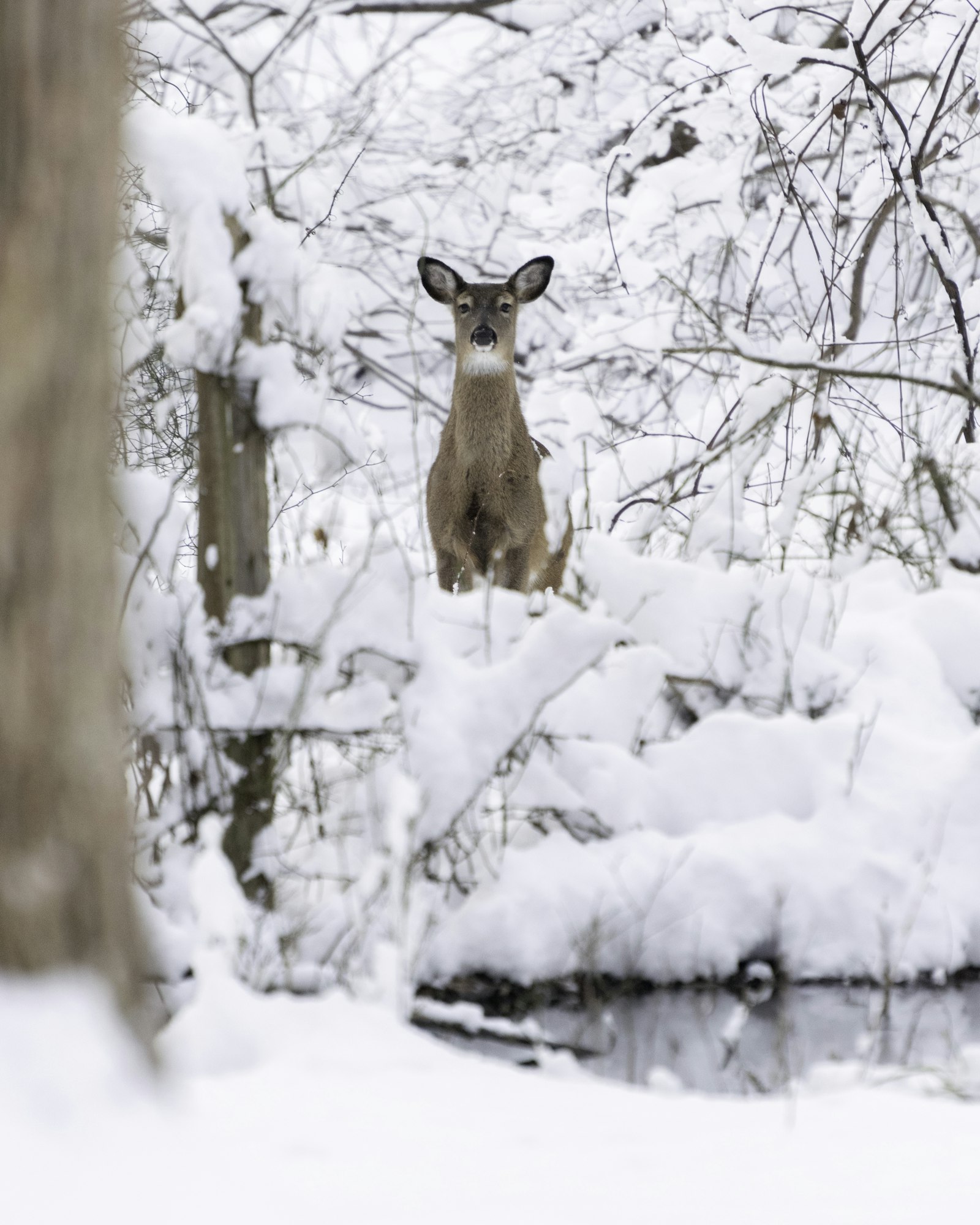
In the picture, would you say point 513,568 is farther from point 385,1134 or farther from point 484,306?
point 385,1134

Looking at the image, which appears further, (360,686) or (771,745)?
(771,745)

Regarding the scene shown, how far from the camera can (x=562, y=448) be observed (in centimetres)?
929

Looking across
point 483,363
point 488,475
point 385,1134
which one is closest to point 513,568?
point 488,475

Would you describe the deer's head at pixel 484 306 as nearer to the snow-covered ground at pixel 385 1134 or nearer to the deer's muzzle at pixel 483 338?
the deer's muzzle at pixel 483 338

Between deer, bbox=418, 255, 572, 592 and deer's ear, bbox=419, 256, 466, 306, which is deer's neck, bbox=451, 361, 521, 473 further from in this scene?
deer's ear, bbox=419, 256, 466, 306

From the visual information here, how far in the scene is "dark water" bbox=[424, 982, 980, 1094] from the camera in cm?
329

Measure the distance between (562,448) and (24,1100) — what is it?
302 inches

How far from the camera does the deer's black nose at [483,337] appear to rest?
24.1ft

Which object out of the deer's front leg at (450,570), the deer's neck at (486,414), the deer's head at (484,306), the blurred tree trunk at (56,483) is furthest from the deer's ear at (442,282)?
the blurred tree trunk at (56,483)

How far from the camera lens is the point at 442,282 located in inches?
305

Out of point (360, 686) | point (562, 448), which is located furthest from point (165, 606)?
point (562, 448)

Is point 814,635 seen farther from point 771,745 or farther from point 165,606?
point 165,606

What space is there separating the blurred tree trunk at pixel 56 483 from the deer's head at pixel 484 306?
5351 millimetres

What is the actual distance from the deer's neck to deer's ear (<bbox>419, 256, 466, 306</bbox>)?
549 mm
